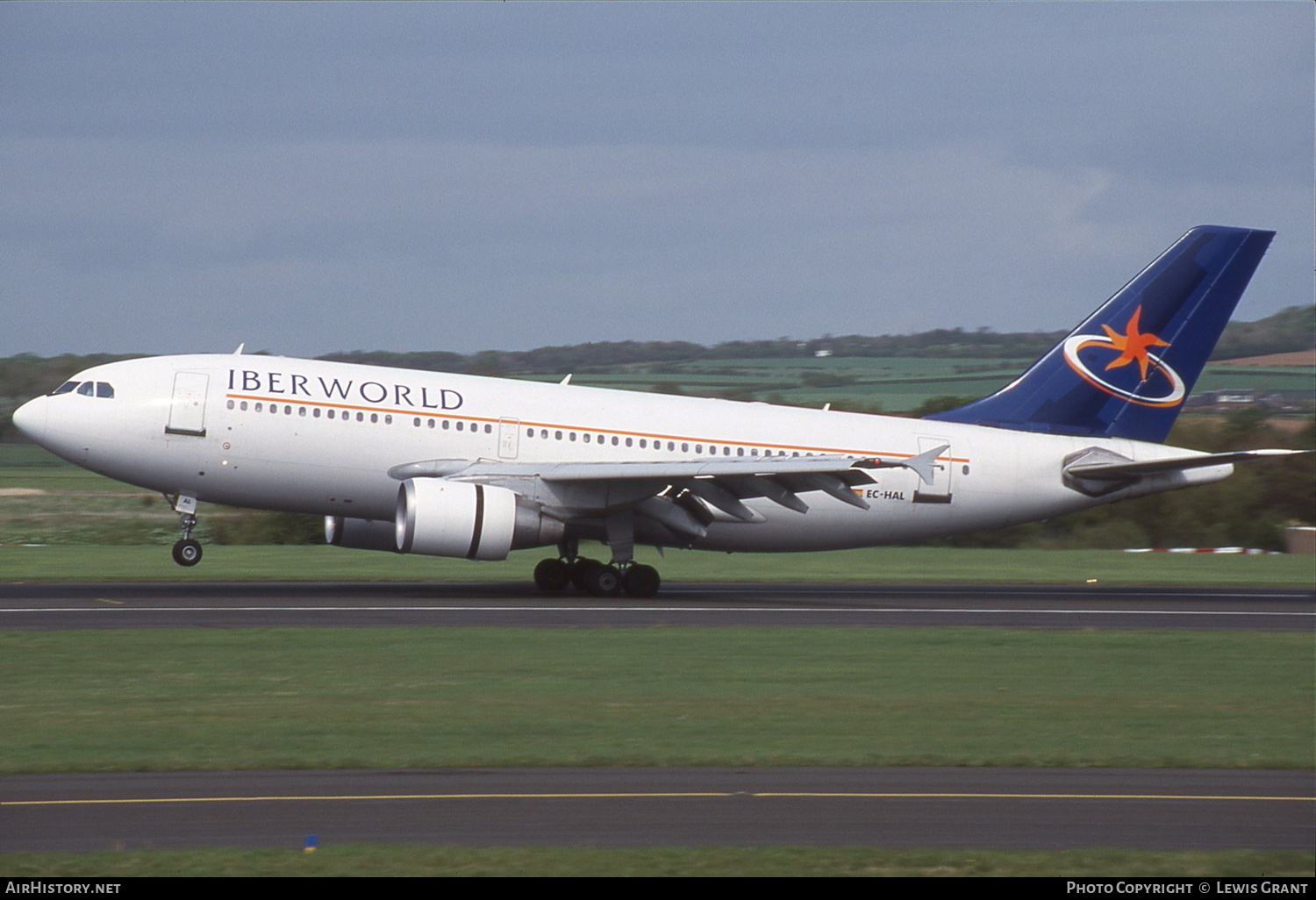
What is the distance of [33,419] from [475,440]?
27.8ft

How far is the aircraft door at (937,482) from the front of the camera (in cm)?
3053

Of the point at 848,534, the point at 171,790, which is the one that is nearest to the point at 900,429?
the point at 848,534

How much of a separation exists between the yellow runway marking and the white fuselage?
16114 millimetres

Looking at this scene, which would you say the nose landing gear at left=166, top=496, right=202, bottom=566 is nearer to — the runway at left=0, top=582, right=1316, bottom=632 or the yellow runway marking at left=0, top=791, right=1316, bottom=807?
the runway at left=0, top=582, right=1316, bottom=632

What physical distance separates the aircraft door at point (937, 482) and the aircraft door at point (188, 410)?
573 inches

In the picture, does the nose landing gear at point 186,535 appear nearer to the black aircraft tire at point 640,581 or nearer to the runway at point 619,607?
the runway at point 619,607

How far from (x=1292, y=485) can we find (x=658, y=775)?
164ft

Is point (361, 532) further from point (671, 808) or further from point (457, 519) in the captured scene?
point (671, 808)

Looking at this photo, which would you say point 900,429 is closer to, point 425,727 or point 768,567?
point 768,567

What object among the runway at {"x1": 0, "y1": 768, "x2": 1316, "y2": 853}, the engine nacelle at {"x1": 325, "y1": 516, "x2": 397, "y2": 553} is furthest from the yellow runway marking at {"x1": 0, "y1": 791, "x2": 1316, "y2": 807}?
the engine nacelle at {"x1": 325, "y1": 516, "x2": 397, "y2": 553}

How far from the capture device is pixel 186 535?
1099 inches

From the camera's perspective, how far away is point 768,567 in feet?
131

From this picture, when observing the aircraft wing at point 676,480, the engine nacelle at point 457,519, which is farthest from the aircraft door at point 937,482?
the engine nacelle at point 457,519

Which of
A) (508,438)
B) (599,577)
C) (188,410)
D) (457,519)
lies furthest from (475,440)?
(188,410)
